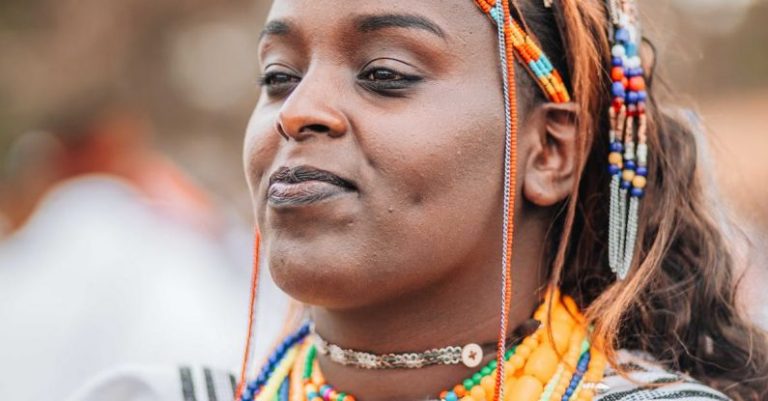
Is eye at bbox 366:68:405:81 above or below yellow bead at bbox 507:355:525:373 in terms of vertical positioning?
above

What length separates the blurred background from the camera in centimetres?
554

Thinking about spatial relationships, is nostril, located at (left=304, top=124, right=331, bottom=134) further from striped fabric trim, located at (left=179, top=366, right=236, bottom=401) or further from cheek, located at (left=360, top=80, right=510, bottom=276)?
striped fabric trim, located at (left=179, top=366, right=236, bottom=401)

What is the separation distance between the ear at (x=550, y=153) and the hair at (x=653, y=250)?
0.09ft

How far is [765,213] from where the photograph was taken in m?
3.57

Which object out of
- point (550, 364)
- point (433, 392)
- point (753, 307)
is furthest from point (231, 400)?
point (753, 307)

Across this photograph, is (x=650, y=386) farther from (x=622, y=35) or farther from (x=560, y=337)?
(x=622, y=35)

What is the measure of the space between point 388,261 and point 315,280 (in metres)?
0.17

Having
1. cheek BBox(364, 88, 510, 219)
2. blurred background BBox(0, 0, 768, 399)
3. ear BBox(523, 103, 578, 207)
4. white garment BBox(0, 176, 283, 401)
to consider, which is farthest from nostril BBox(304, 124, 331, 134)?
white garment BBox(0, 176, 283, 401)

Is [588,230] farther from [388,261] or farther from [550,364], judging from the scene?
[388,261]

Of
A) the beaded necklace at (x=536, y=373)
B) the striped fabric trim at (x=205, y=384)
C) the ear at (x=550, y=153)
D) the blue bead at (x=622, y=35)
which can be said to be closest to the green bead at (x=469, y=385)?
the beaded necklace at (x=536, y=373)

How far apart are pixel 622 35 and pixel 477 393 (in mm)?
1038

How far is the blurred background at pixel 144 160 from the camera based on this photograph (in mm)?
5543

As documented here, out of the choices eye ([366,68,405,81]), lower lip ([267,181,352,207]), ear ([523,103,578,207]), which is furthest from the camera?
ear ([523,103,578,207])

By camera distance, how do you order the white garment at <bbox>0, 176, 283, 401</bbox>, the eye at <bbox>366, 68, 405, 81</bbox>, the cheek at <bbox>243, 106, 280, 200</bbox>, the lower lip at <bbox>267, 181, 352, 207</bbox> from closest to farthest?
the lower lip at <bbox>267, 181, 352, 207</bbox> → the eye at <bbox>366, 68, 405, 81</bbox> → the cheek at <bbox>243, 106, 280, 200</bbox> → the white garment at <bbox>0, 176, 283, 401</bbox>
